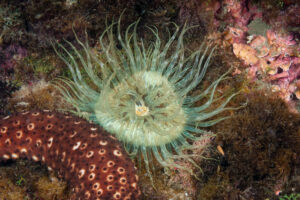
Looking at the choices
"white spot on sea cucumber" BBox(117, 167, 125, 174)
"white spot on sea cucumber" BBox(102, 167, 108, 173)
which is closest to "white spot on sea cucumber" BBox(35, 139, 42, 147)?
"white spot on sea cucumber" BBox(102, 167, 108, 173)

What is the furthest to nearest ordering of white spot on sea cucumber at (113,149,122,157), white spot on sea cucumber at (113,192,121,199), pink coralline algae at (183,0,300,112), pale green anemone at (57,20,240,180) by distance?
1. pink coralline algae at (183,0,300,112)
2. pale green anemone at (57,20,240,180)
3. white spot on sea cucumber at (113,149,122,157)
4. white spot on sea cucumber at (113,192,121,199)

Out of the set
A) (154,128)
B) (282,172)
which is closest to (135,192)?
(154,128)

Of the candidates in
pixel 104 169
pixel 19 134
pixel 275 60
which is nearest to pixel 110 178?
pixel 104 169

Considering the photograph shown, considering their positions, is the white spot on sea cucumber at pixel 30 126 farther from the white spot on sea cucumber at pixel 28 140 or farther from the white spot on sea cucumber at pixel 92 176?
the white spot on sea cucumber at pixel 92 176

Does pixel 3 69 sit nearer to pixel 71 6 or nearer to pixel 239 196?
pixel 71 6

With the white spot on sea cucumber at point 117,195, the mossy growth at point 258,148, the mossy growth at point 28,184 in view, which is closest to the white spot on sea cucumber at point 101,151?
the white spot on sea cucumber at point 117,195

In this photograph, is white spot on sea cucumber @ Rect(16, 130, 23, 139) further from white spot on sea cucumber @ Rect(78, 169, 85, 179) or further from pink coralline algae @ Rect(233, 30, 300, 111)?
pink coralline algae @ Rect(233, 30, 300, 111)
